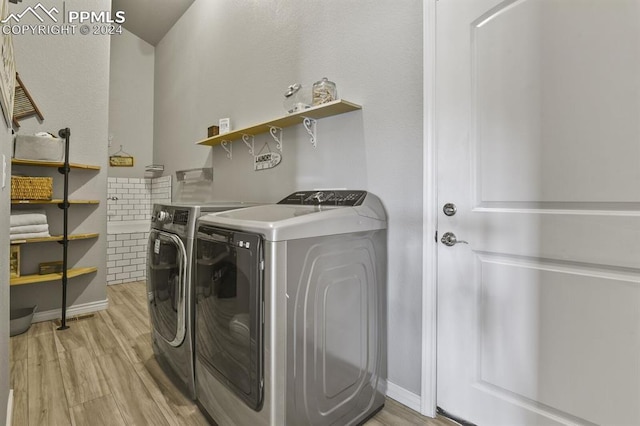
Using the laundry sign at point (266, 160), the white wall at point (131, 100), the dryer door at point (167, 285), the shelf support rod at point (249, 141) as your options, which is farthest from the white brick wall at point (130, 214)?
the dryer door at point (167, 285)

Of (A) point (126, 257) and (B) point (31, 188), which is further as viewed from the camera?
(A) point (126, 257)

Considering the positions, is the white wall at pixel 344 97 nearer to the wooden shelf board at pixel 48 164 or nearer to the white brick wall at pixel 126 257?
the wooden shelf board at pixel 48 164

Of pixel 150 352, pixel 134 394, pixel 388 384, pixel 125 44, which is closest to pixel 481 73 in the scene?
pixel 388 384

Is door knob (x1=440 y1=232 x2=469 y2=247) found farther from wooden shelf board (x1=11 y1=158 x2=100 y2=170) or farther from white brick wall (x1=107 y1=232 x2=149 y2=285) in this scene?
white brick wall (x1=107 y1=232 x2=149 y2=285)

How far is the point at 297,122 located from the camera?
7.61 feet

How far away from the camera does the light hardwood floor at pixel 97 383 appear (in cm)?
155

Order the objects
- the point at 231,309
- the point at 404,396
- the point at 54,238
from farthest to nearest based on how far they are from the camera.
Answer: the point at 54,238, the point at 404,396, the point at 231,309

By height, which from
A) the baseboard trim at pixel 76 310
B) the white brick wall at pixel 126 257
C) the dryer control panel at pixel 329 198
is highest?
the dryer control panel at pixel 329 198

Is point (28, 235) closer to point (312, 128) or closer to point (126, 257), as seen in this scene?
point (126, 257)

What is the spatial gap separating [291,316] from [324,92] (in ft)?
4.60

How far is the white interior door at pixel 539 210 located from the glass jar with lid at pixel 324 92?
68 cm

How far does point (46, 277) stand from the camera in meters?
2.73

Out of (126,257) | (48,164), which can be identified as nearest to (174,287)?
(48,164)

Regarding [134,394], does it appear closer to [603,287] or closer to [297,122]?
[297,122]
